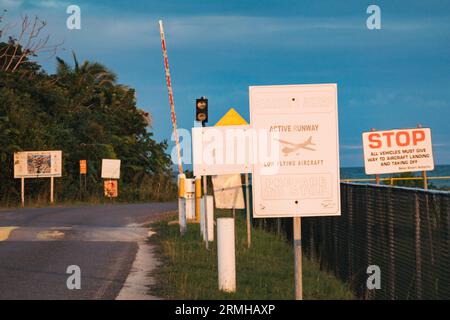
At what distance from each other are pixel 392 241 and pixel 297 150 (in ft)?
7.83

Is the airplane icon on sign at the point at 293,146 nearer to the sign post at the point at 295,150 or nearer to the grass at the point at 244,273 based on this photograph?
the sign post at the point at 295,150

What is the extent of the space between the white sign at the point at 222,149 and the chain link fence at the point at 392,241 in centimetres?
180

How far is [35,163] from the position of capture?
37594 mm

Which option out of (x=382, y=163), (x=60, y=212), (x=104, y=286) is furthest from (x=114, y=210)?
(x=104, y=286)

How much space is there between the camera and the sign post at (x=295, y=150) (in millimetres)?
8406

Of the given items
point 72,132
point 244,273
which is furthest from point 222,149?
point 72,132

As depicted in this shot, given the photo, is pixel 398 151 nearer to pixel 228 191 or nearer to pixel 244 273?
pixel 228 191

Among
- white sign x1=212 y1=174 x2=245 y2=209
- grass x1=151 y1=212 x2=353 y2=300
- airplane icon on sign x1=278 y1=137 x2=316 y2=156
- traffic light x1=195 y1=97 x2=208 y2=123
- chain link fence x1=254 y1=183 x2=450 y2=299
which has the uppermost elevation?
traffic light x1=195 y1=97 x2=208 y2=123

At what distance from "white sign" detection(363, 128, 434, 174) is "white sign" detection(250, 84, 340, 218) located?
40.2 feet

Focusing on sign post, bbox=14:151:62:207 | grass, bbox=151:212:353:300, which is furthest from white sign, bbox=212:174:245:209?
sign post, bbox=14:151:62:207

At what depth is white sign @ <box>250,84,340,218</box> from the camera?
8.41m

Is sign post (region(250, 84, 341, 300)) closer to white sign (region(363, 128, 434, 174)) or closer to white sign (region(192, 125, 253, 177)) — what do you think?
white sign (region(192, 125, 253, 177))

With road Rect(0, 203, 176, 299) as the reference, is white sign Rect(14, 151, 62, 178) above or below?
above

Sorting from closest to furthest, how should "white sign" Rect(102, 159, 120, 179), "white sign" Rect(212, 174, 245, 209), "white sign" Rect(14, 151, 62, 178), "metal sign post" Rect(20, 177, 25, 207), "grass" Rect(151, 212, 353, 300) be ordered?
"grass" Rect(151, 212, 353, 300) → "white sign" Rect(212, 174, 245, 209) → "metal sign post" Rect(20, 177, 25, 207) → "white sign" Rect(14, 151, 62, 178) → "white sign" Rect(102, 159, 120, 179)
